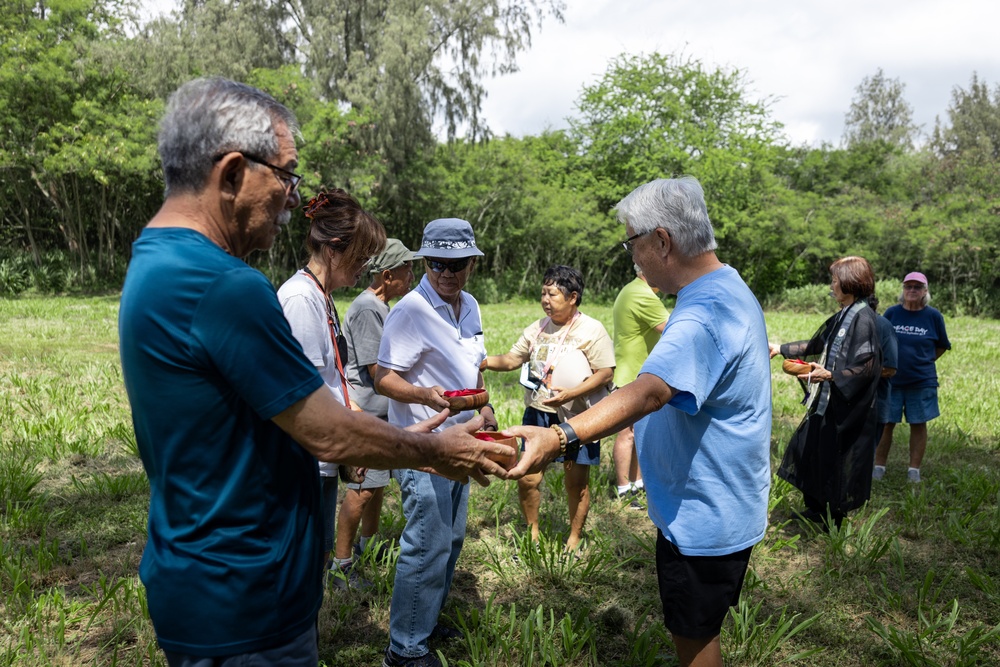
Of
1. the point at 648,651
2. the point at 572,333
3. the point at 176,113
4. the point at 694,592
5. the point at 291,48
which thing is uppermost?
the point at 291,48

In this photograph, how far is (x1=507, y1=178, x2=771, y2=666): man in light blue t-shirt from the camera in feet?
7.29

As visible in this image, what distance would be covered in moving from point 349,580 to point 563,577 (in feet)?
4.07

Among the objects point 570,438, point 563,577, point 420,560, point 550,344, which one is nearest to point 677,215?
point 570,438

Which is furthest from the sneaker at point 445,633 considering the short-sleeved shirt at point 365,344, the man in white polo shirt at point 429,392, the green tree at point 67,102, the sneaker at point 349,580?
the green tree at point 67,102

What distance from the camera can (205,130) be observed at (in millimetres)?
1577

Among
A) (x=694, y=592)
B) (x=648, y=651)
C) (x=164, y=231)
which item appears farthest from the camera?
(x=648, y=651)

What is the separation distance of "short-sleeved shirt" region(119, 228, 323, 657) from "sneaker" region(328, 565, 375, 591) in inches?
91.9

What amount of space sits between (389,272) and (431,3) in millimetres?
22879

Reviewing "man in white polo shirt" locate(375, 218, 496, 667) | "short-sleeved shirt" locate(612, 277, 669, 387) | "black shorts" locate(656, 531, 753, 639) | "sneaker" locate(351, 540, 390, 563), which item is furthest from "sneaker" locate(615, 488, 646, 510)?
"black shorts" locate(656, 531, 753, 639)

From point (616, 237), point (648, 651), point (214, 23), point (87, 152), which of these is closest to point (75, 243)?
point (87, 152)

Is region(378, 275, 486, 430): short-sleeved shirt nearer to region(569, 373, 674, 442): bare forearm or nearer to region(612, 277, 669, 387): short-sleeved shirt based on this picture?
region(569, 373, 674, 442): bare forearm

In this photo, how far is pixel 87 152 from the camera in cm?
1814

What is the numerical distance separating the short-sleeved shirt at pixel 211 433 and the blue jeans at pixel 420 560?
1.37 metres

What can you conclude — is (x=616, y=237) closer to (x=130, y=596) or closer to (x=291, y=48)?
(x=291, y=48)
